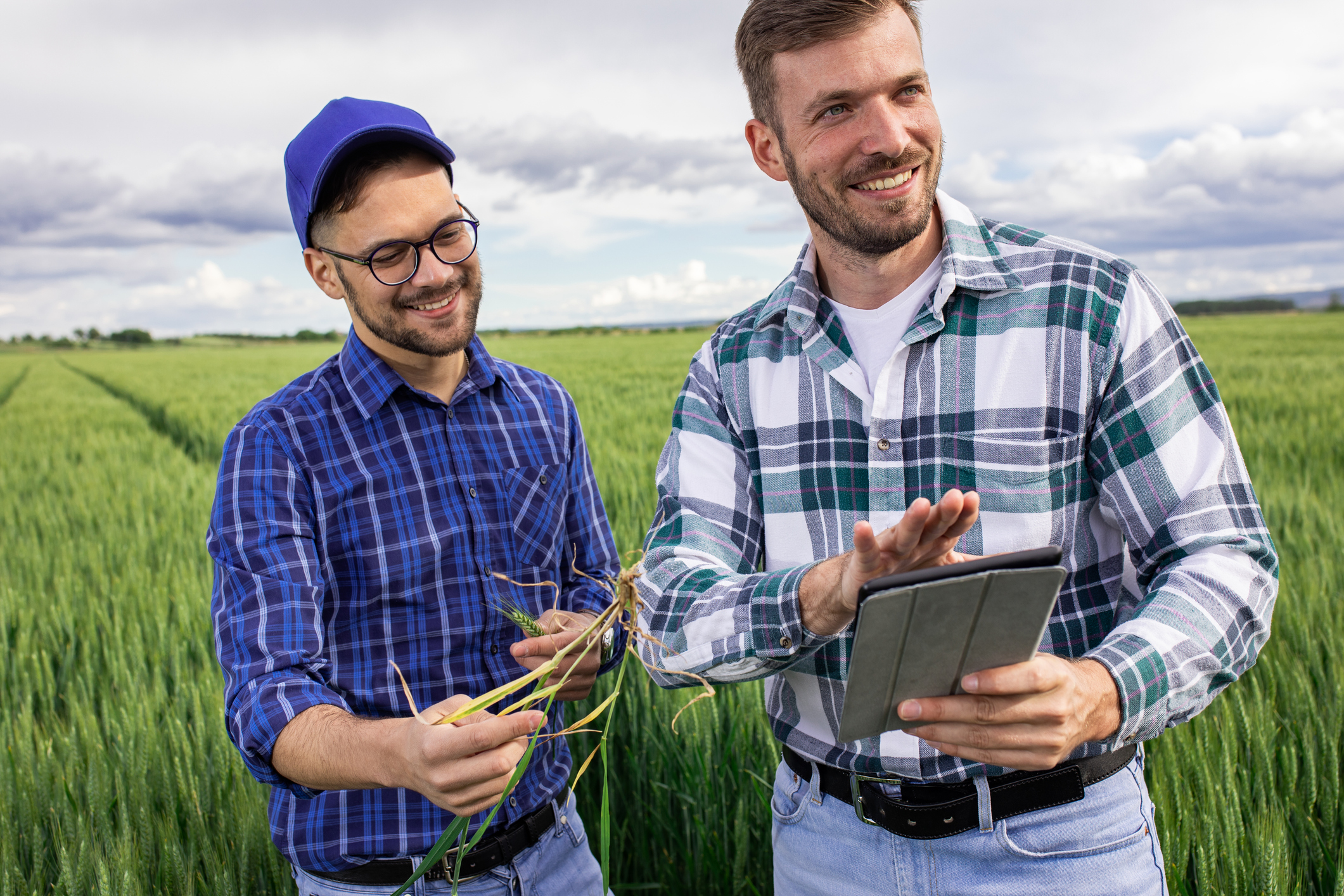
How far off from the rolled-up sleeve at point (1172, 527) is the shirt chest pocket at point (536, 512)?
3.23 ft

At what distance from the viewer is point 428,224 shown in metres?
1.54

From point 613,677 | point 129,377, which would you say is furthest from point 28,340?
point 613,677

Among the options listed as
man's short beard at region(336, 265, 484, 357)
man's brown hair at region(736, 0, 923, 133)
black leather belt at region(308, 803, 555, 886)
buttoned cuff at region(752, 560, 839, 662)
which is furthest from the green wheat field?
man's brown hair at region(736, 0, 923, 133)

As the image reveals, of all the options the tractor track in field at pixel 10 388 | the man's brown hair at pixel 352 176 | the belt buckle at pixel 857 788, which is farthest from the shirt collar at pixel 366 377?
the tractor track in field at pixel 10 388

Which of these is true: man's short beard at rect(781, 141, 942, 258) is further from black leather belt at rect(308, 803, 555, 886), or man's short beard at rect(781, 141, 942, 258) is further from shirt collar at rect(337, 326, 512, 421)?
black leather belt at rect(308, 803, 555, 886)

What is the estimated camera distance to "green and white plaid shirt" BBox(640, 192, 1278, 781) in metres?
1.13

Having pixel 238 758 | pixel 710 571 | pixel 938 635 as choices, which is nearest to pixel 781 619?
pixel 710 571

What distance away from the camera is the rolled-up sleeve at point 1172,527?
1.08 metres

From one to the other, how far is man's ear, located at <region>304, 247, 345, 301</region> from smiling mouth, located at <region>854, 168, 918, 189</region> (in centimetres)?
101

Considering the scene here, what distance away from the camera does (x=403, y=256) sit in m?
1.54

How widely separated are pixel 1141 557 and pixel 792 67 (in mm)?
972

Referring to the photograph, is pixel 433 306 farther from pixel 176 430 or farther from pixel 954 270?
pixel 176 430

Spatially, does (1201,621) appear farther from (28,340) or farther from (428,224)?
(28,340)

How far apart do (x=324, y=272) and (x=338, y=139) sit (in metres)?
0.27
